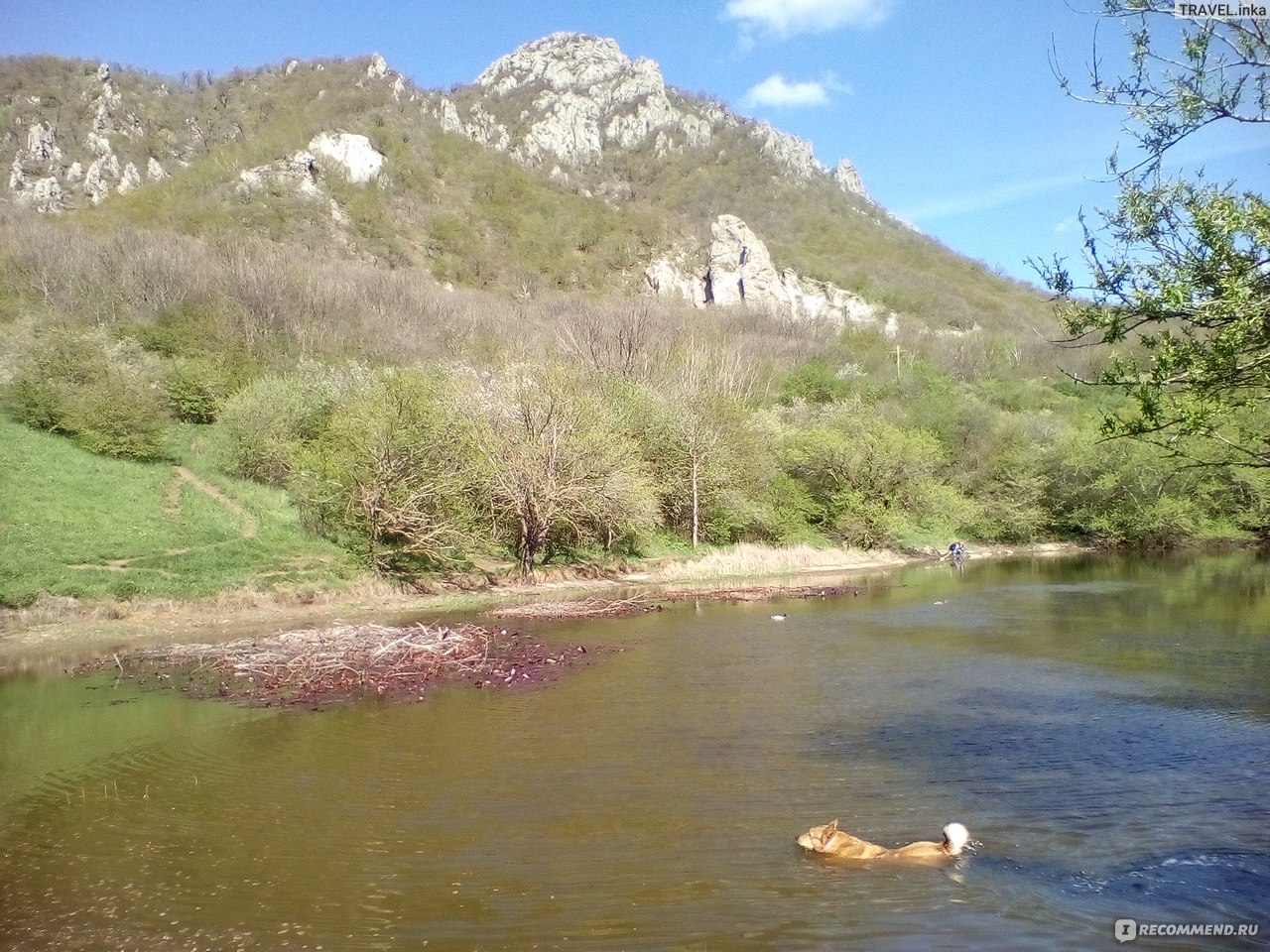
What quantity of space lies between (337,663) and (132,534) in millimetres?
19017

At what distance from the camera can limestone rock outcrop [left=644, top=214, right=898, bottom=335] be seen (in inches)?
5281

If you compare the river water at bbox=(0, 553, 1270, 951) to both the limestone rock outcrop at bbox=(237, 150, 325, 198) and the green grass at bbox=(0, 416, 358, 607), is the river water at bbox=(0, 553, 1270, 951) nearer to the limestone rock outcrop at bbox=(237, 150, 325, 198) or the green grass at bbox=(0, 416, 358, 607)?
the green grass at bbox=(0, 416, 358, 607)

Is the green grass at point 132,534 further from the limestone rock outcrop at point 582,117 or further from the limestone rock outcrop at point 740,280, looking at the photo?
the limestone rock outcrop at point 582,117

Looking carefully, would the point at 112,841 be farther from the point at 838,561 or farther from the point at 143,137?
the point at 143,137

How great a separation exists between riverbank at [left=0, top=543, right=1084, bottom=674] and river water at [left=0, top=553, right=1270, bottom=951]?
5346 mm

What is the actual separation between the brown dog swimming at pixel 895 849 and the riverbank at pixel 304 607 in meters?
21.4

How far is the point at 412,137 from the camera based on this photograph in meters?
141

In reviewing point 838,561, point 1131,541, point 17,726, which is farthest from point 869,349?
point 17,726

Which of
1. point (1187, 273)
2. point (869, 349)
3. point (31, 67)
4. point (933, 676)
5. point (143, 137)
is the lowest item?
point (933, 676)

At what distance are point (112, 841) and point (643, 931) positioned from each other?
289 inches

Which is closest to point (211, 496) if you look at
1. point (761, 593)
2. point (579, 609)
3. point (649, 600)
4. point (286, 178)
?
point (579, 609)

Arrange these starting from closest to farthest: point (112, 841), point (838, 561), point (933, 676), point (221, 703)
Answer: point (112, 841) → point (221, 703) → point (933, 676) → point (838, 561)

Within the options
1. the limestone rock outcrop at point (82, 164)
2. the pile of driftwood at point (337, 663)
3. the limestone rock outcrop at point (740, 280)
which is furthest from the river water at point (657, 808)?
the limestone rock outcrop at point (740, 280)

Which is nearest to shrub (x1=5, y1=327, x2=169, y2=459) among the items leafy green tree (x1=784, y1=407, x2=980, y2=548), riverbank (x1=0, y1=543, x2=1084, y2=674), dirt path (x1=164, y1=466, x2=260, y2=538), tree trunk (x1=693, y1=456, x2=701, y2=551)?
dirt path (x1=164, y1=466, x2=260, y2=538)
